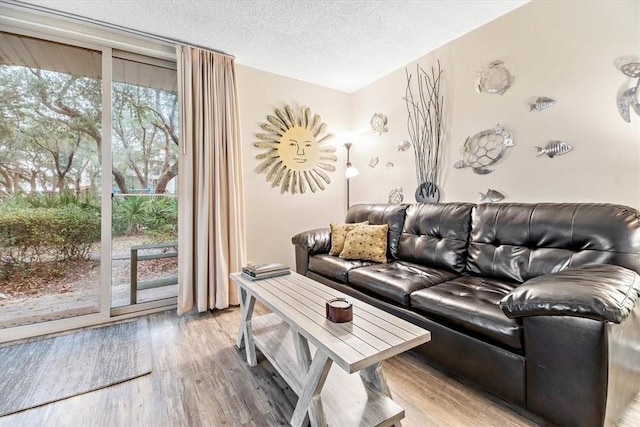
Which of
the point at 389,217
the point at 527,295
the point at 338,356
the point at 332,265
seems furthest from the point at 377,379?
the point at 389,217

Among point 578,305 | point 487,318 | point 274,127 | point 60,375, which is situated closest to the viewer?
point 578,305

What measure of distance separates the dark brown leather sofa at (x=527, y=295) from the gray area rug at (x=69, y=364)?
4.99 ft

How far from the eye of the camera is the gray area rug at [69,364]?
4.97 feet

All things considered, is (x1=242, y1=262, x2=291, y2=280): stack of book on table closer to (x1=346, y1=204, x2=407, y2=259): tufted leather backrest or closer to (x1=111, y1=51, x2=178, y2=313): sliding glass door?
(x1=346, y1=204, x2=407, y2=259): tufted leather backrest

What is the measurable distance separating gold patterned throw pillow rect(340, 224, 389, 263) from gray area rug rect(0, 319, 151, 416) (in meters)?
1.67

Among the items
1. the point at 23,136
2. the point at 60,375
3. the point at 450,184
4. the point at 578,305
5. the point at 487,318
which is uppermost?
the point at 23,136

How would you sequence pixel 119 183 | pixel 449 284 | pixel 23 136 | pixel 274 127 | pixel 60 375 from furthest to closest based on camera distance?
pixel 274 127 < pixel 119 183 < pixel 23 136 < pixel 449 284 < pixel 60 375

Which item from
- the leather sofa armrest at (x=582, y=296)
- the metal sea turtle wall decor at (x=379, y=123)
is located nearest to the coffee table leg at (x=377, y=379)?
the leather sofa armrest at (x=582, y=296)

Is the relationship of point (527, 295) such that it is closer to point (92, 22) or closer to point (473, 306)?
point (473, 306)

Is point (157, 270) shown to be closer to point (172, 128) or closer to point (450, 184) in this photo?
point (172, 128)

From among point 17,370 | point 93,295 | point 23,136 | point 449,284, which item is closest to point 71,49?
point 23,136

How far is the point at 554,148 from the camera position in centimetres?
201

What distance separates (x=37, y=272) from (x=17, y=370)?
79 cm

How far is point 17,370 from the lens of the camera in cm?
172
